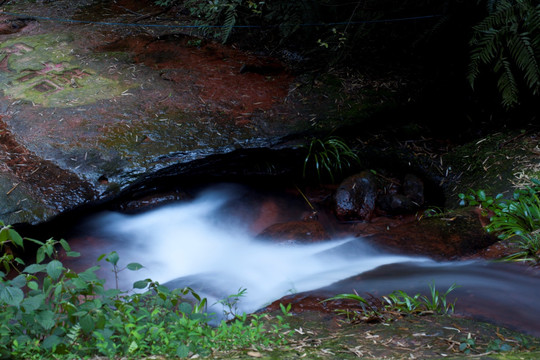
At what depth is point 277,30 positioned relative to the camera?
7.00m

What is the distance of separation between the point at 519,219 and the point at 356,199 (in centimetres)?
158

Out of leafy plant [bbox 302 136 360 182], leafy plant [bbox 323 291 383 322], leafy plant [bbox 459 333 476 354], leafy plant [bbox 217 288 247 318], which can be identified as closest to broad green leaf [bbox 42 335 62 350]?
leafy plant [bbox 217 288 247 318]

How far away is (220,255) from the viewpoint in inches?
177

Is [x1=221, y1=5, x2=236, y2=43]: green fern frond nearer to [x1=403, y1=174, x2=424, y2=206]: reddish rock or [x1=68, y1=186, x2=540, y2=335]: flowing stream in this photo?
[x1=68, y1=186, x2=540, y2=335]: flowing stream

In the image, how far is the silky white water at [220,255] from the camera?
3.90 meters

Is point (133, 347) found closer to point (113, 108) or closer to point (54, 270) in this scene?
point (54, 270)

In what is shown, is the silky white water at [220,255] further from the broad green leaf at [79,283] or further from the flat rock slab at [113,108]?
the broad green leaf at [79,283]

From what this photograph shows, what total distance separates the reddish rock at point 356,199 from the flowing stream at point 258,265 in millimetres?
352

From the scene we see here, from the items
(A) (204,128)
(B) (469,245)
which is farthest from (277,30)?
(B) (469,245)

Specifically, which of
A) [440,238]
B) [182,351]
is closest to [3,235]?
[182,351]

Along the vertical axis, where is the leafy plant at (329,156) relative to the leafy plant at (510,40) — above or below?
below

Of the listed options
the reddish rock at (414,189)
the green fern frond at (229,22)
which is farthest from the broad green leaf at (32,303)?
the green fern frond at (229,22)

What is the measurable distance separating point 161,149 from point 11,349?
9.50ft

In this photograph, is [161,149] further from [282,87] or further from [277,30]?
[277,30]
